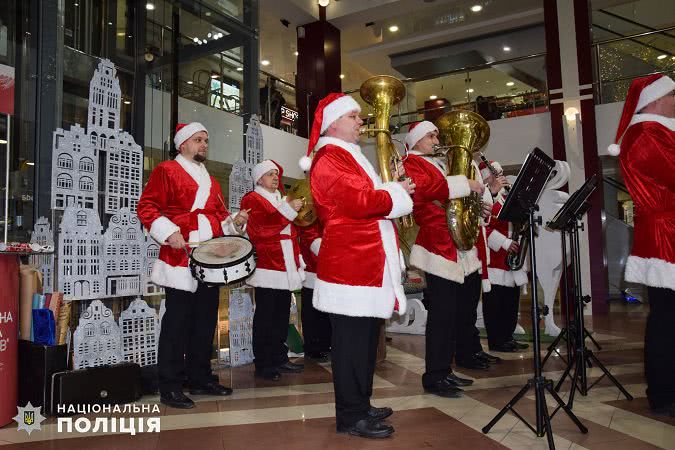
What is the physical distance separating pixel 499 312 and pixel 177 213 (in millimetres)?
3376

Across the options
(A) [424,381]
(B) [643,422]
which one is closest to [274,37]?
(A) [424,381]

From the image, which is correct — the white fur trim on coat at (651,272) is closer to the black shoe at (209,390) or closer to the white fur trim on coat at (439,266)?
the white fur trim on coat at (439,266)

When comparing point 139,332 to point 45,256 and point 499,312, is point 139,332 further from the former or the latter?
point 499,312

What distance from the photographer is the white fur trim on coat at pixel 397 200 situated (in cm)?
273

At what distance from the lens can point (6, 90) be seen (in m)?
3.85

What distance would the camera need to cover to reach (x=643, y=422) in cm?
301

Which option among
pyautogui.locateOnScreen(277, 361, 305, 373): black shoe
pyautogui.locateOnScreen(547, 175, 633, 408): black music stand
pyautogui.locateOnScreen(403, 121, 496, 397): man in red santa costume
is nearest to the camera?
pyautogui.locateOnScreen(547, 175, 633, 408): black music stand

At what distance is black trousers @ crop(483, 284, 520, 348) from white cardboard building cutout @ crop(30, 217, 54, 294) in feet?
12.7

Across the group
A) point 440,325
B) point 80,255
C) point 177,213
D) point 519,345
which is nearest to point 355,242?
point 440,325

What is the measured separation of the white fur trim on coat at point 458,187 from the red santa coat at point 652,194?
0.94 metres

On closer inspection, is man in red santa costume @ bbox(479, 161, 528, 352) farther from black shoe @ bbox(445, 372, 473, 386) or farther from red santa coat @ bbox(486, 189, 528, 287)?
black shoe @ bbox(445, 372, 473, 386)

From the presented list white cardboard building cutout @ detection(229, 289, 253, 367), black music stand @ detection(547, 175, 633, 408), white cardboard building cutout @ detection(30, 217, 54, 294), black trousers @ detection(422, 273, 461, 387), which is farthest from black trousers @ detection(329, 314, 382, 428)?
white cardboard building cutout @ detection(229, 289, 253, 367)

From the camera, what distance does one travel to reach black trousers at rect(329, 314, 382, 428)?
280 centimetres

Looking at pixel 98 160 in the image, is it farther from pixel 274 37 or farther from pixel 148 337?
pixel 274 37
